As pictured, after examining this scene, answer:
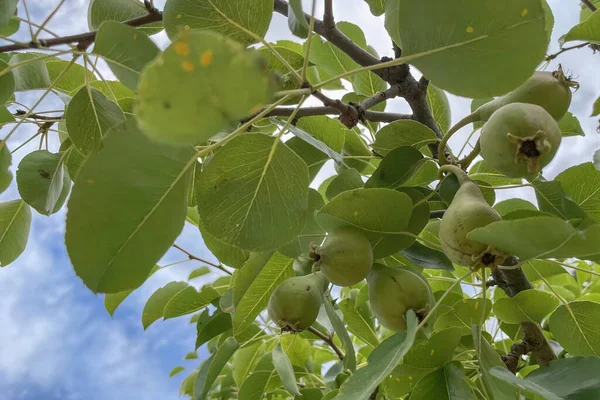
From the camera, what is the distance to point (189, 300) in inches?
43.3

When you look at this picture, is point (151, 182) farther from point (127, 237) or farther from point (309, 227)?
point (309, 227)

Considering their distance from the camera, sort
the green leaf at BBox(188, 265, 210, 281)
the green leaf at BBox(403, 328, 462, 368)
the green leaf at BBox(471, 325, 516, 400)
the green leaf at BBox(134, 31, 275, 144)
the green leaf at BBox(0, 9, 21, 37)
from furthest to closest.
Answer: the green leaf at BBox(188, 265, 210, 281), the green leaf at BBox(0, 9, 21, 37), the green leaf at BBox(403, 328, 462, 368), the green leaf at BBox(471, 325, 516, 400), the green leaf at BBox(134, 31, 275, 144)

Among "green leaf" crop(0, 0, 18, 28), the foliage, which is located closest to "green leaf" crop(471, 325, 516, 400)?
the foliage

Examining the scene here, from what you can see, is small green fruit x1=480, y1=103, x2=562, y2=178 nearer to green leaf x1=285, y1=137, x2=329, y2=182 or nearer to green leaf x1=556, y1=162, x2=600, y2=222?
green leaf x1=556, y1=162, x2=600, y2=222

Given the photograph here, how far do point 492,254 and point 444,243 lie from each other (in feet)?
0.17

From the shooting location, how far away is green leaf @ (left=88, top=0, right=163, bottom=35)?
2.89 ft

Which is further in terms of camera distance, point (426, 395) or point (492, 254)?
point (426, 395)

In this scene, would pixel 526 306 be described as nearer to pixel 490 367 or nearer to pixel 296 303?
pixel 490 367

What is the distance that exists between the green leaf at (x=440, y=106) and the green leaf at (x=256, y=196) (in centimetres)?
52

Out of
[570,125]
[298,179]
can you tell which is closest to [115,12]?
[298,179]

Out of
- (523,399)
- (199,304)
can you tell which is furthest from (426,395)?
(199,304)

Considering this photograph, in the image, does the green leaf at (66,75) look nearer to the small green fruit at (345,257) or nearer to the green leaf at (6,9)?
the green leaf at (6,9)

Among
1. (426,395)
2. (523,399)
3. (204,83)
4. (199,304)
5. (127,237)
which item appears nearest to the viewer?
(204,83)

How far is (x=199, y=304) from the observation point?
3.66ft
